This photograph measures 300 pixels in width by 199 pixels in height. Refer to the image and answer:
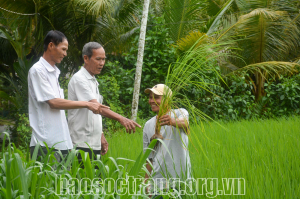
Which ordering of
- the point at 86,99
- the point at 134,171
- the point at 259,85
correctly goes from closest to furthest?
the point at 134,171
the point at 86,99
the point at 259,85

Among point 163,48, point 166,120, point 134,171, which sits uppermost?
point 163,48

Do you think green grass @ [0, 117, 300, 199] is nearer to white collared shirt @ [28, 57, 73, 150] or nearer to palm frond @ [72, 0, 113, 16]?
white collared shirt @ [28, 57, 73, 150]

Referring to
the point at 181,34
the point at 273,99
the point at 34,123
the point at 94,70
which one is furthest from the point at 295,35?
the point at 34,123

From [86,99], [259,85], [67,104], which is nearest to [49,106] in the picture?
[67,104]

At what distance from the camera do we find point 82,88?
2404 mm

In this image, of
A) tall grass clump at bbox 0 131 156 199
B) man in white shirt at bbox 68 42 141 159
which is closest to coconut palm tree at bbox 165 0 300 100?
man in white shirt at bbox 68 42 141 159

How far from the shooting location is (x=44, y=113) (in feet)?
7.35

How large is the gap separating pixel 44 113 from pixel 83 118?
320 mm

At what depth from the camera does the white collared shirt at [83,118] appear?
2.41 m

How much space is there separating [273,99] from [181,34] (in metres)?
2.73

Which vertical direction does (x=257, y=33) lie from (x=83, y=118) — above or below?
above

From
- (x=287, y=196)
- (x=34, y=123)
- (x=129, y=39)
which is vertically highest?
(x=129, y=39)

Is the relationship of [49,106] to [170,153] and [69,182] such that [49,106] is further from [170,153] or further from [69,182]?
[170,153]

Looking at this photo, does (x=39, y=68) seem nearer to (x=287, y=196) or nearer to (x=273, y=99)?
(x=287, y=196)
